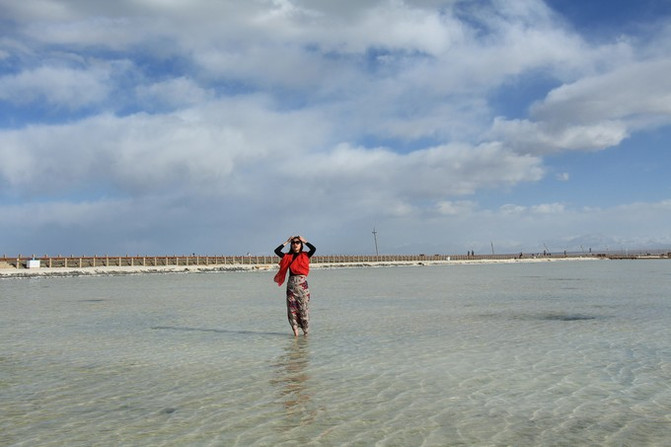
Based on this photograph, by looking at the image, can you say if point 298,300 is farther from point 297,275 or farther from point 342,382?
point 342,382

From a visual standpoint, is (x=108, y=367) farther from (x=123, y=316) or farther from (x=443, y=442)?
(x=123, y=316)

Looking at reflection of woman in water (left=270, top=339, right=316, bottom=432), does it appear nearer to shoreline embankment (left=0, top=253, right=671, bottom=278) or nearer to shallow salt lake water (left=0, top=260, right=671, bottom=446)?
shallow salt lake water (left=0, top=260, right=671, bottom=446)

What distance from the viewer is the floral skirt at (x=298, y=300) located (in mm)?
12078

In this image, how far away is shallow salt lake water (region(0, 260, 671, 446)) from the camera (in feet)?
19.7

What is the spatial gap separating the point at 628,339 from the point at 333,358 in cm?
640

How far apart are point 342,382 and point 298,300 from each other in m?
4.08

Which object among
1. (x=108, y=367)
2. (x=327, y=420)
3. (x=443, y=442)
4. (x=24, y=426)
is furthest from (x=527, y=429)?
(x=108, y=367)

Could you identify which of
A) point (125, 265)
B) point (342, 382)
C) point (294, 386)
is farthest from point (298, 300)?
point (125, 265)

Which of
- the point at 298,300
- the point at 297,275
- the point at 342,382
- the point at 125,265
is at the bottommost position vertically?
the point at 342,382

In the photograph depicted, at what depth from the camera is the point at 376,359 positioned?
1013cm

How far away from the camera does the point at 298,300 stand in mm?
12250

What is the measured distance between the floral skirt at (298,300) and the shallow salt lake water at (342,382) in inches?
17.3

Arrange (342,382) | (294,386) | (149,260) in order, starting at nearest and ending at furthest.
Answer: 1. (294,386)
2. (342,382)
3. (149,260)

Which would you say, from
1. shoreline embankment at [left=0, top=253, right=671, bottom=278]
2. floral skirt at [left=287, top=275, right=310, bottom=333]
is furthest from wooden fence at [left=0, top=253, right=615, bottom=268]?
floral skirt at [left=287, top=275, right=310, bottom=333]
